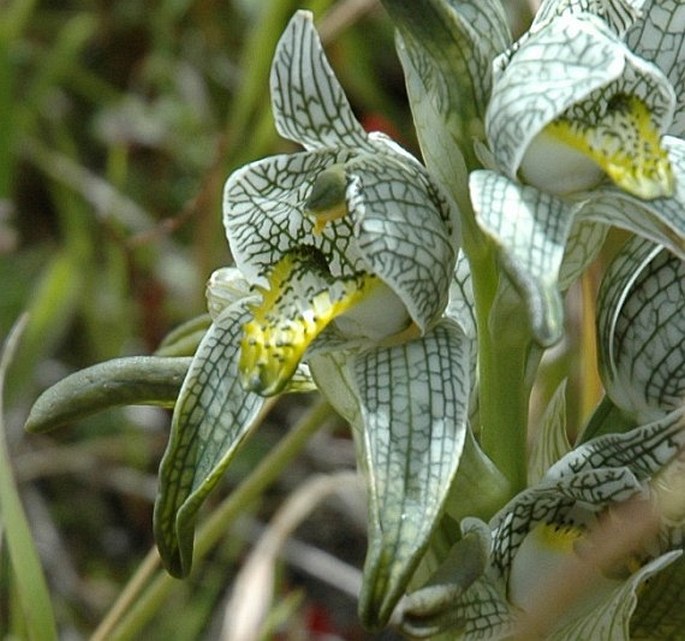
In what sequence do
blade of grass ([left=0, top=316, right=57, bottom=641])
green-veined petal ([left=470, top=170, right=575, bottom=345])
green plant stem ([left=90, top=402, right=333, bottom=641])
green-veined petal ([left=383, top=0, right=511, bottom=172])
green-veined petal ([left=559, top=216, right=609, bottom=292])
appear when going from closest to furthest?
1. green-veined petal ([left=470, top=170, right=575, bottom=345])
2. green-veined petal ([left=383, top=0, right=511, bottom=172])
3. green-veined petal ([left=559, top=216, right=609, bottom=292])
4. blade of grass ([left=0, top=316, right=57, bottom=641])
5. green plant stem ([left=90, top=402, right=333, bottom=641])

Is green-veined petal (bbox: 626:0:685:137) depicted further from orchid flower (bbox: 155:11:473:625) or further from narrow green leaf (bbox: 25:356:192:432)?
narrow green leaf (bbox: 25:356:192:432)

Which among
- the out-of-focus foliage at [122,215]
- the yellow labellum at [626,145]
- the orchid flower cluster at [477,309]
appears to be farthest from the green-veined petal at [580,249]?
the out-of-focus foliage at [122,215]

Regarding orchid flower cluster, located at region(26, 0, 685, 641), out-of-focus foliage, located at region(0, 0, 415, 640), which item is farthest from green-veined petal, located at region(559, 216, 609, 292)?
out-of-focus foliage, located at region(0, 0, 415, 640)

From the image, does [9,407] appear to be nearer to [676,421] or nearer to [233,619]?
[233,619]

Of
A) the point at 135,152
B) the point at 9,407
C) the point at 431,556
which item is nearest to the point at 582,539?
the point at 431,556

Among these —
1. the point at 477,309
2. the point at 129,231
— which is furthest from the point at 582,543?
the point at 129,231

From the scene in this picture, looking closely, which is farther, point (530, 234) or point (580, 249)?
point (580, 249)

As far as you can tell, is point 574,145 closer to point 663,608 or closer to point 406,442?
point 406,442
